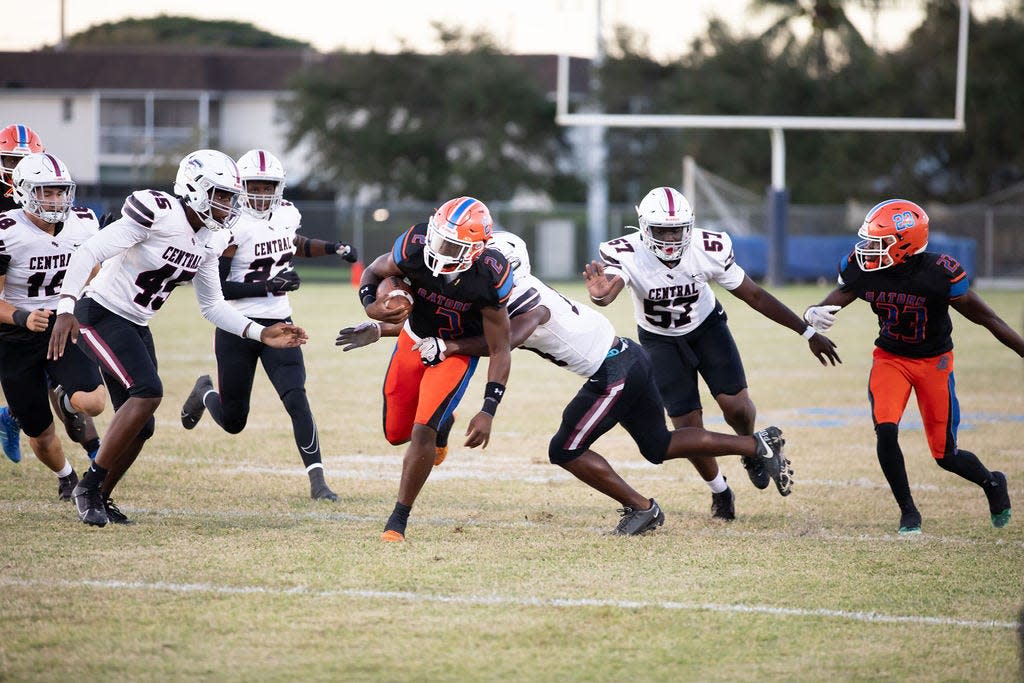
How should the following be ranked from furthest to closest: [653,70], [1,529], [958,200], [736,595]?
[653,70]
[958,200]
[1,529]
[736,595]

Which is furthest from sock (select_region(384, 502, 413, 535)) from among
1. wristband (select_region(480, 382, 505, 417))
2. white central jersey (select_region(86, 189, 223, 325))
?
white central jersey (select_region(86, 189, 223, 325))

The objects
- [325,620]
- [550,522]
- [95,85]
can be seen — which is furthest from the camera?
[95,85]

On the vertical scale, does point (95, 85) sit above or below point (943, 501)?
above

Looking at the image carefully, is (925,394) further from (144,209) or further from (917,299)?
(144,209)

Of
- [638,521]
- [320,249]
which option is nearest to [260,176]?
[320,249]

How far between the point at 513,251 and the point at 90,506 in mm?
2483

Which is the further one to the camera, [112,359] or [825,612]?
[112,359]

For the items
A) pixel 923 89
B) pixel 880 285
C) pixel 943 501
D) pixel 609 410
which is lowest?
pixel 943 501

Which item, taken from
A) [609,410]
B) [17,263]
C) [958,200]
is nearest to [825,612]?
[609,410]

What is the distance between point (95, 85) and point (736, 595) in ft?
147

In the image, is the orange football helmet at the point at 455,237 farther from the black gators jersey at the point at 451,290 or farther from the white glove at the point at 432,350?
the white glove at the point at 432,350

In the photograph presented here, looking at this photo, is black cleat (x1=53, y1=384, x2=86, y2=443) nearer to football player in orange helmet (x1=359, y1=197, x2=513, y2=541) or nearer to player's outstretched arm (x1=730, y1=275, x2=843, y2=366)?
football player in orange helmet (x1=359, y1=197, x2=513, y2=541)

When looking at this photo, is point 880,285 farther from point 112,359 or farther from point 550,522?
point 112,359

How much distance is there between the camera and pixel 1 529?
6.00 metres
